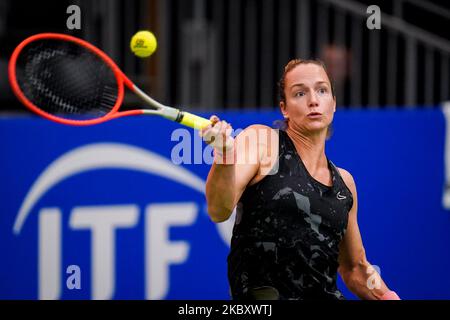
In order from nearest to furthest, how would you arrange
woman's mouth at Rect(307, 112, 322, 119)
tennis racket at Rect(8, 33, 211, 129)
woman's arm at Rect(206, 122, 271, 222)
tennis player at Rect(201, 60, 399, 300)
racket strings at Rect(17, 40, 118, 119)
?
1. woman's arm at Rect(206, 122, 271, 222)
2. tennis player at Rect(201, 60, 399, 300)
3. woman's mouth at Rect(307, 112, 322, 119)
4. tennis racket at Rect(8, 33, 211, 129)
5. racket strings at Rect(17, 40, 118, 119)

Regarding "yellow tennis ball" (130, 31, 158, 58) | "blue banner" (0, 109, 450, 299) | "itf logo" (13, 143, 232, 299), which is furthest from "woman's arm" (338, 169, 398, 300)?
"itf logo" (13, 143, 232, 299)

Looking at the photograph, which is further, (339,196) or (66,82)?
(66,82)

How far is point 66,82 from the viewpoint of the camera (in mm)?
4832

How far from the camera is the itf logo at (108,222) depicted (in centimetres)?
585

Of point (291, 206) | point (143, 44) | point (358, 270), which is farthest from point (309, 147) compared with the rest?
point (143, 44)

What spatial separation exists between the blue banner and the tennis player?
7.19ft

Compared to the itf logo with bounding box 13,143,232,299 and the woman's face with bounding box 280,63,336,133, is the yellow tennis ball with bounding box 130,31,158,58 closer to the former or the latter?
the woman's face with bounding box 280,63,336,133

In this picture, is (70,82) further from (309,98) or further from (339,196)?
(339,196)

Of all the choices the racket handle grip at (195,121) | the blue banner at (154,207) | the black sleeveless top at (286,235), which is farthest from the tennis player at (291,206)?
the blue banner at (154,207)

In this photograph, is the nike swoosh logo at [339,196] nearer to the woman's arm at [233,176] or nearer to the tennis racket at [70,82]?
the woman's arm at [233,176]

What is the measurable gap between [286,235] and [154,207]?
8.44 feet

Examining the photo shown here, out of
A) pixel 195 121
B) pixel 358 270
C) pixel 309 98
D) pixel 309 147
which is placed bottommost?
pixel 358 270

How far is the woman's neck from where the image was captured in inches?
147
